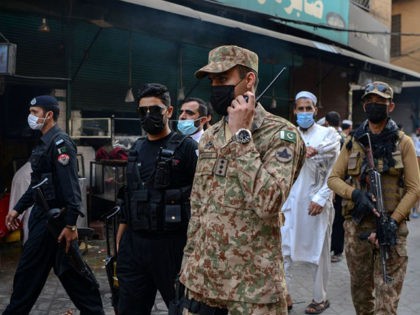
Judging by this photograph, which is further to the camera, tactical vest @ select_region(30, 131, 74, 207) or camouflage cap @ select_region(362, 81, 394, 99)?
tactical vest @ select_region(30, 131, 74, 207)

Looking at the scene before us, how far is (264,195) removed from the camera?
6.79 feet

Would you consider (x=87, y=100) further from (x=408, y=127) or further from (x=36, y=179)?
(x=408, y=127)

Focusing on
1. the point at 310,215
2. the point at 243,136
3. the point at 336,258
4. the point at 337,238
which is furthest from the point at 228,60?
the point at 337,238

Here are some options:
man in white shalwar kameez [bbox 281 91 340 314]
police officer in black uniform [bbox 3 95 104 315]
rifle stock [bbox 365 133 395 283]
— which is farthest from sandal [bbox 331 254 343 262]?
police officer in black uniform [bbox 3 95 104 315]

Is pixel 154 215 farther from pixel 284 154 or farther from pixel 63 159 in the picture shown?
pixel 284 154

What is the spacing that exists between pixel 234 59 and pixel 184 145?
1.14 metres

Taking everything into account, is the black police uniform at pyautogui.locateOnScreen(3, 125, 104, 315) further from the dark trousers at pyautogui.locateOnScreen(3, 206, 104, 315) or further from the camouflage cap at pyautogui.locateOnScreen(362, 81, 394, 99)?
the camouflage cap at pyautogui.locateOnScreen(362, 81, 394, 99)

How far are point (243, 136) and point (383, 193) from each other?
1.85 metres

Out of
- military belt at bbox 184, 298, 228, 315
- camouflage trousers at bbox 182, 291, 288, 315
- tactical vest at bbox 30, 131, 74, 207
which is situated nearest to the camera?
camouflage trousers at bbox 182, 291, 288, 315

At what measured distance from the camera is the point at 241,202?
2.21 meters

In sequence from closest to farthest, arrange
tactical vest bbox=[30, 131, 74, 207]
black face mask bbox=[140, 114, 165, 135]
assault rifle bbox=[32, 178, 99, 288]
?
black face mask bbox=[140, 114, 165, 135], assault rifle bbox=[32, 178, 99, 288], tactical vest bbox=[30, 131, 74, 207]

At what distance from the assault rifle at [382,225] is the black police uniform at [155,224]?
1.28 m

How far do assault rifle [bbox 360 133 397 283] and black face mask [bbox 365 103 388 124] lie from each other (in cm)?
31

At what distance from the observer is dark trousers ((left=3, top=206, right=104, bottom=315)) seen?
153 inches
